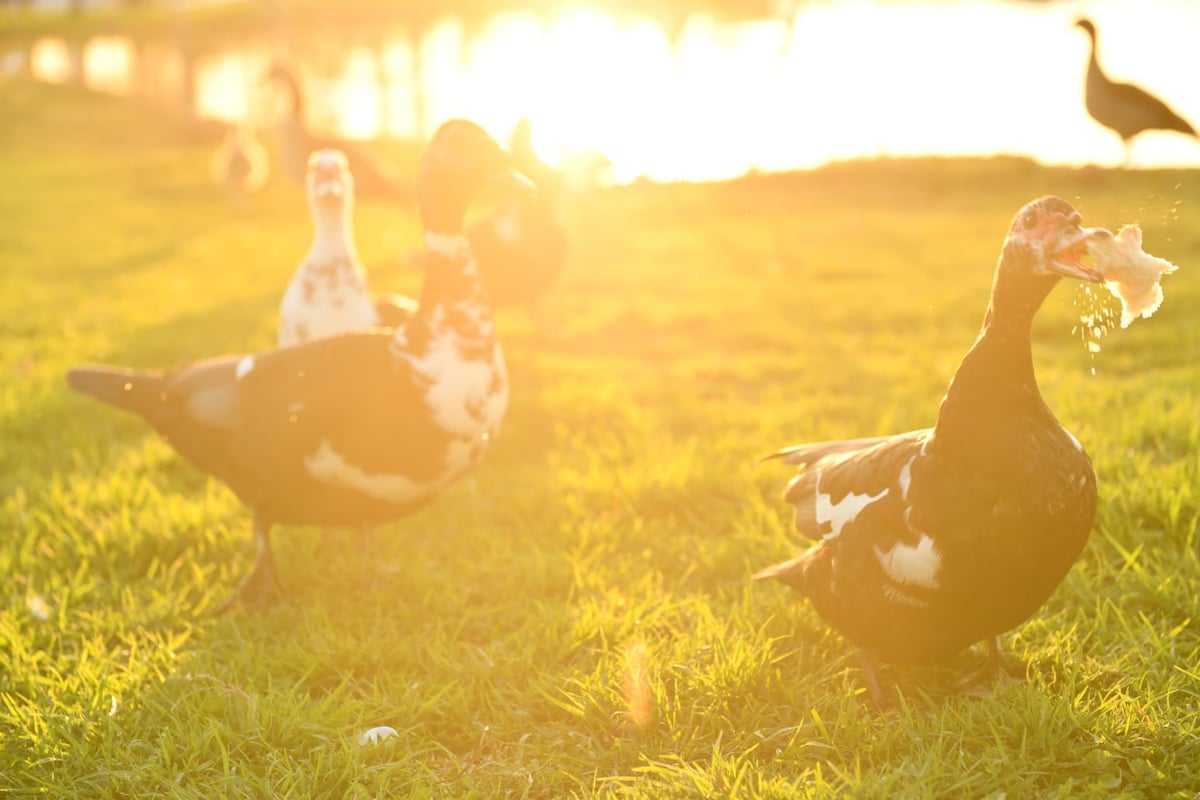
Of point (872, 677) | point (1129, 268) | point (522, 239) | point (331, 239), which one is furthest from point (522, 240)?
point (1129, 268)

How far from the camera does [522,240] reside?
7.67 meters

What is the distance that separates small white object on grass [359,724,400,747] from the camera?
3.34m

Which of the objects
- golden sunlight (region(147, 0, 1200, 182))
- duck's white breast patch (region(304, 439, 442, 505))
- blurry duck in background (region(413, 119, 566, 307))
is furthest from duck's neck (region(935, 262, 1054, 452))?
blurry duck in background (region(413, 119, 566, 307))

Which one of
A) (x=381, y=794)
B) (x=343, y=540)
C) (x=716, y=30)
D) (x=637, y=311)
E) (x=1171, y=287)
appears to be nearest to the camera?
(x=381, y=794)

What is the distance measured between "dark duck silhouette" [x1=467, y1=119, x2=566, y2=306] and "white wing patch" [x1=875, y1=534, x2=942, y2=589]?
5129 mm

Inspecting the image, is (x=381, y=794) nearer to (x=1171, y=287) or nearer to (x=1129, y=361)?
(x=1129, y=361)

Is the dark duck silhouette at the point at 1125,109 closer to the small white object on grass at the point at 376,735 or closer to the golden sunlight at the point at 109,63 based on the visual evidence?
the small white object on grass at the point at 376,735

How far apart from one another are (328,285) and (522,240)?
228cm

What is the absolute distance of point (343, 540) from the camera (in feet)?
16.3

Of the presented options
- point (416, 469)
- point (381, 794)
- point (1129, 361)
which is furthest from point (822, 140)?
point (381, 794)

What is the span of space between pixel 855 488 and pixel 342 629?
2182 millimetres

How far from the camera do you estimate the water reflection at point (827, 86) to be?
37.6ft

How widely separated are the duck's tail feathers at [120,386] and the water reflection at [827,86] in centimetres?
365

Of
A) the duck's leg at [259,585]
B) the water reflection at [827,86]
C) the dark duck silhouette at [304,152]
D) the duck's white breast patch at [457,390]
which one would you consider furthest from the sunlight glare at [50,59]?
the duck's white breast patch at [457,390]
